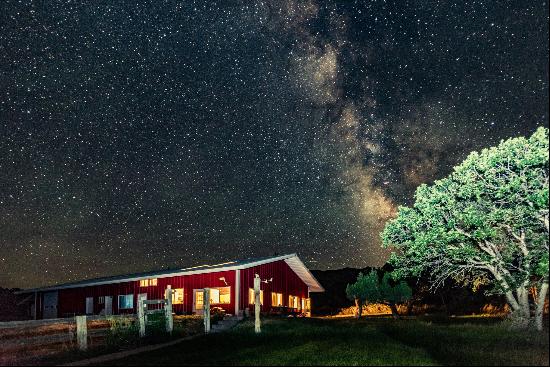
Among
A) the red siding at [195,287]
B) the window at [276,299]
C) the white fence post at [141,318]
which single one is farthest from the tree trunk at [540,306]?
the window at [276,299]

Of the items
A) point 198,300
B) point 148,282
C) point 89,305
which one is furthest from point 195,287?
point 89,305

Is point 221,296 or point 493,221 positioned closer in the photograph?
point 493,221

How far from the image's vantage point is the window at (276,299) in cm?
4264

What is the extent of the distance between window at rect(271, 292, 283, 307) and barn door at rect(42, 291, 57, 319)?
916 inches

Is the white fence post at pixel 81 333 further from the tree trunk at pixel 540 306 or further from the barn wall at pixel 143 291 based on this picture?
the barn wall at pixel 143 291

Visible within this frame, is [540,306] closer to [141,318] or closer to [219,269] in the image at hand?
[141,318]

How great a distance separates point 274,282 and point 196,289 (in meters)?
6.40

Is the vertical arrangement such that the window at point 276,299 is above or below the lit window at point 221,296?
below

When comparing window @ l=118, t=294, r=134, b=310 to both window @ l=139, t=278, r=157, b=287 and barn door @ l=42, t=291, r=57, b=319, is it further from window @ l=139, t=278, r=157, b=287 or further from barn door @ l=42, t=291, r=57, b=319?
barn door @ l=42, t=291, r=57, b=319

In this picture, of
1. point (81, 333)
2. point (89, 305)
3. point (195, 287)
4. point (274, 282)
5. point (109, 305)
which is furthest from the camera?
point (89, 305)

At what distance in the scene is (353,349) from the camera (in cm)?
1598

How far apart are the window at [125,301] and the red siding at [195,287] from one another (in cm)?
29

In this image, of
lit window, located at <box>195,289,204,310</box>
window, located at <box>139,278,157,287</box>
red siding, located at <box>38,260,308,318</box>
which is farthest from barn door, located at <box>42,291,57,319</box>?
lit window, located at <box>195,289,204,310</box>

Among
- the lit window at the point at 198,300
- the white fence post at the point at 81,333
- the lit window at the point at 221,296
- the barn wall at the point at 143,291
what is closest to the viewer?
the white fence post at the point at 81,333
